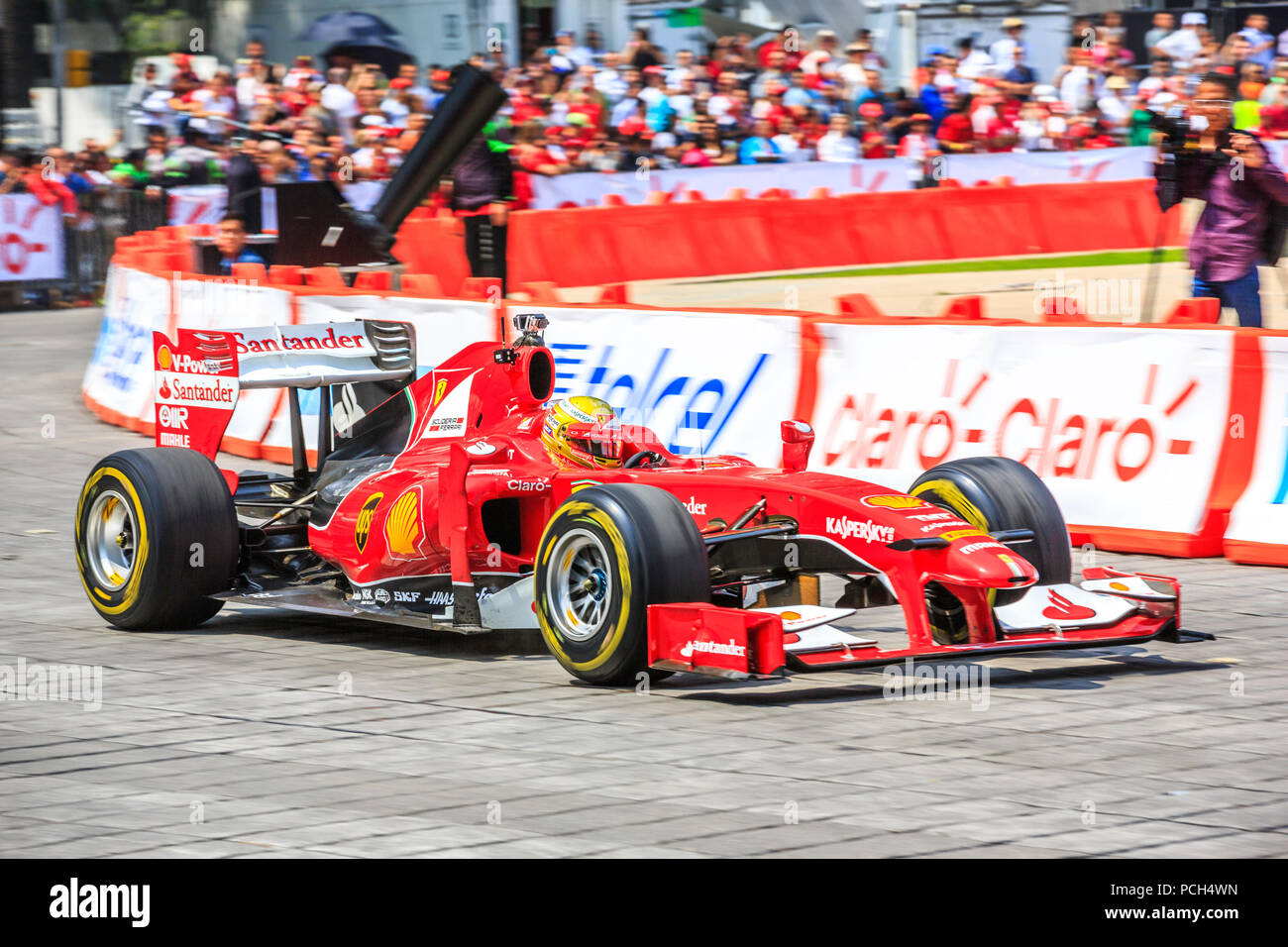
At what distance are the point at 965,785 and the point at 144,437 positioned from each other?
37.4ft

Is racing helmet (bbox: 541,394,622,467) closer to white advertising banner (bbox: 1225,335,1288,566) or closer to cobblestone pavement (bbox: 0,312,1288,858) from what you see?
cobblestone pavement (bbox: 0,312,1288,858)

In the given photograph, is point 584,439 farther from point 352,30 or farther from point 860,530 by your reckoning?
point 352,30

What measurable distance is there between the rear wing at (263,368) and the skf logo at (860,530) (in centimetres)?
293

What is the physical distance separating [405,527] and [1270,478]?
181 inches

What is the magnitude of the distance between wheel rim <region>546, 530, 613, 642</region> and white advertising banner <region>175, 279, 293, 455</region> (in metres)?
7.74

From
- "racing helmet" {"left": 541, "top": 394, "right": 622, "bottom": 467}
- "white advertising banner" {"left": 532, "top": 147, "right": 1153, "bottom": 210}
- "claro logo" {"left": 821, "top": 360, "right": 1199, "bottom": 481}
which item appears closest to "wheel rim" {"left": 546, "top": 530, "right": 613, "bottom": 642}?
"racing helmet" {"left": 541, "top": 394, "right": 622, "bottom": 467}

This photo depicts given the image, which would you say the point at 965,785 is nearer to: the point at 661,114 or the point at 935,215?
the point at 935,215

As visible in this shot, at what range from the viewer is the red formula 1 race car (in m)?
7.26

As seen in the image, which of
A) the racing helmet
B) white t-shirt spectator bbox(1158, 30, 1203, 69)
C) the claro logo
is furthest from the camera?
white t-shirt spectator bbox(1158, 30, 1203, 69)

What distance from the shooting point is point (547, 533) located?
7.67 metres

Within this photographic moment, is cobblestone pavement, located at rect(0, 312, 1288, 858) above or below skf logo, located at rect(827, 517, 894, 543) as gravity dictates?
below

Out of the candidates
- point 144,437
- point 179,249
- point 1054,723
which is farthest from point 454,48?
point 1054,723

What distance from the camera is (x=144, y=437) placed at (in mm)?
16109

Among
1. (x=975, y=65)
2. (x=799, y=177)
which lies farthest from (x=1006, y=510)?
(x=975, y=65)
